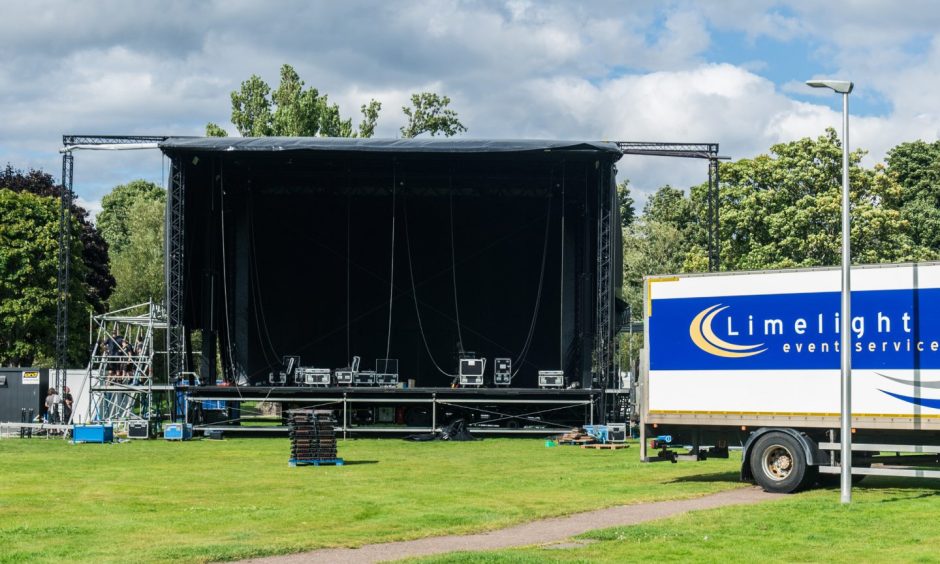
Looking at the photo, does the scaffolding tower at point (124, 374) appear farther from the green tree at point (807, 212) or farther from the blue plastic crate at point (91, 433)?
the green tree at point (807, 212)

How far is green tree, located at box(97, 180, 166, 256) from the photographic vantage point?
97.9 m

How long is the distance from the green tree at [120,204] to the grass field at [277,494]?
222 feet

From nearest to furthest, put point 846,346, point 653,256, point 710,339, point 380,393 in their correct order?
point 846,346, point 710,339, point 380,393, point 653,256

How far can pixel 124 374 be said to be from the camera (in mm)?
40469

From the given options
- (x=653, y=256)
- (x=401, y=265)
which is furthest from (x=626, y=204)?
(x=401, y=265)

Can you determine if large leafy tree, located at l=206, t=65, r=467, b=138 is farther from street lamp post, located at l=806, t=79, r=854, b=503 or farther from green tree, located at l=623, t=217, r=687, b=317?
street lamp post, located at l=806, t=79, r=854, b=503

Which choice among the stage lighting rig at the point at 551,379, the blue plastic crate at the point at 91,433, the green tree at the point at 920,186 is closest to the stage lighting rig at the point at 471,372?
the stage lighting rig at the point at 551,379

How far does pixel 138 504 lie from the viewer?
61.3ft

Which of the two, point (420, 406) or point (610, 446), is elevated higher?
point (420, 406)

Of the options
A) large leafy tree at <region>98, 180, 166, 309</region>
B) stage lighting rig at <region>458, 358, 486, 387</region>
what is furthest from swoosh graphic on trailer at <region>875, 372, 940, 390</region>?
large leafy tree at <region>98, 180, 166, 309</region>

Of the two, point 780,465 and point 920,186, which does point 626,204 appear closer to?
point 920,186

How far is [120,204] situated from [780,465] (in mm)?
90233

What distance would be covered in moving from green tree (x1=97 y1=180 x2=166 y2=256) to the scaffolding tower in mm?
56125

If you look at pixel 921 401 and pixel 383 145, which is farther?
pixel 383 145
